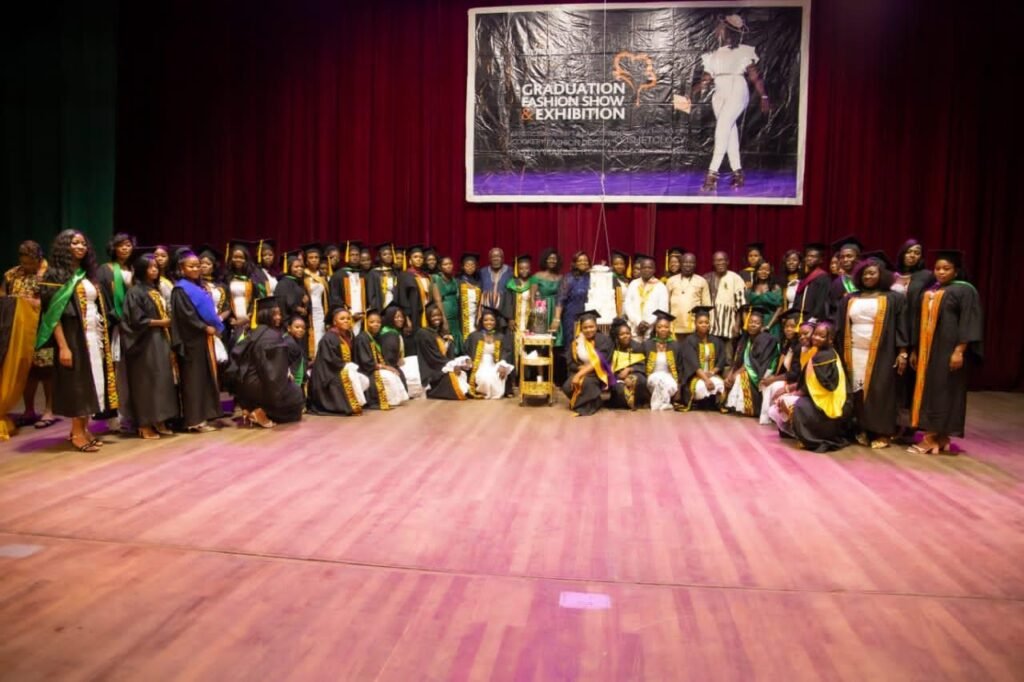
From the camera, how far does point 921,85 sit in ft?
30.4

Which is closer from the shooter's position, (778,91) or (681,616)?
(681,616)

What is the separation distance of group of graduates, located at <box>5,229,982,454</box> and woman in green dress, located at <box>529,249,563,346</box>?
0.02 meters

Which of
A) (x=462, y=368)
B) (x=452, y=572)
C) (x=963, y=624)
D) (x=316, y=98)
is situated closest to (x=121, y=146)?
(x=316, y=98)

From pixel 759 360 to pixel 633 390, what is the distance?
3.96ft

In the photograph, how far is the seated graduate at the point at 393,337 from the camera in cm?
788

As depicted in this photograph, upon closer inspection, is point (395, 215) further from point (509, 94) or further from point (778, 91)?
point (778, 91)

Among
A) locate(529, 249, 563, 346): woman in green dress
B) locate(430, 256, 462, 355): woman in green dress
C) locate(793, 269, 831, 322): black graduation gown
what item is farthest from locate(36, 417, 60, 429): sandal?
locate(793, 269, 831, 322): black graduation gown

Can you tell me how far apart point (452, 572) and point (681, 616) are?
1.00 metres

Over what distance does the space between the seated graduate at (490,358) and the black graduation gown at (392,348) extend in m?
0.76

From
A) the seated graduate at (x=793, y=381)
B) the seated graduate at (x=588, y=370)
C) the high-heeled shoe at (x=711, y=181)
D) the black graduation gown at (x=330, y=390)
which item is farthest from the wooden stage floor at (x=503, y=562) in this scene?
the high-heeled shoe at (x=711, y=181)

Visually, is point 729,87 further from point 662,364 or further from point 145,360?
point 145,360

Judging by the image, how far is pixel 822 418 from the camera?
19.3 ft

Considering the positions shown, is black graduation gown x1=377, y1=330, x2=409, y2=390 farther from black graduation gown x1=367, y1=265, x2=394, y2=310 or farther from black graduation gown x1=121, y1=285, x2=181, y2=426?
black graduation gown x1=121, y1=285, x2=181, y2=426

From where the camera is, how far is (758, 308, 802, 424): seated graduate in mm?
6707
